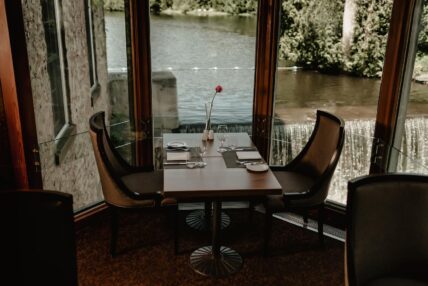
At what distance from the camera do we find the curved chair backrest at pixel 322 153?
300 cm

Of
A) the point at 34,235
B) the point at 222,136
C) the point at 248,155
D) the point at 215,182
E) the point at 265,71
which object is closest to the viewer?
the point at 34,235

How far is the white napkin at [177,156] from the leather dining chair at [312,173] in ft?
2.10

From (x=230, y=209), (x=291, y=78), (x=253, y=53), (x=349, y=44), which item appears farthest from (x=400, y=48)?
(x=230, y=209)

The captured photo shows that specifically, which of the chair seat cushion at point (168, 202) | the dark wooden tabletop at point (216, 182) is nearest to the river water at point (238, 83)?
the dark wooden tabletop at point (216, 182)

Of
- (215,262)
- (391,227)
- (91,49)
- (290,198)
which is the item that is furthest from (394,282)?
(91,49)

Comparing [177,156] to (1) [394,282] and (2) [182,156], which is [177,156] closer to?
(2) [182,156]

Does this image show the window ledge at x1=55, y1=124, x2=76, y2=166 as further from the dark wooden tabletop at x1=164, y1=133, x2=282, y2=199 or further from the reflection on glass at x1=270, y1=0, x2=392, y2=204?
the reflection on glass at x1=270, y1=0, x2=392, y2=204

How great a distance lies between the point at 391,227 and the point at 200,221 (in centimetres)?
176

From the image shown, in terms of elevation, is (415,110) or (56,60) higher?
(56,60)

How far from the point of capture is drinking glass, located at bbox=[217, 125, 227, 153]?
3198 mm

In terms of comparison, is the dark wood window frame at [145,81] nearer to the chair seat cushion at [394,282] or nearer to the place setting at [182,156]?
the place setting at [182,156]

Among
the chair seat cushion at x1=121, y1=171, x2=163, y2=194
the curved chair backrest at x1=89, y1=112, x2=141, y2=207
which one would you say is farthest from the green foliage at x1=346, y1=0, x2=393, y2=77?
the curved chair backrest at x1=89, y1=112, x2=141, y2=207

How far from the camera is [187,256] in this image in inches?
121

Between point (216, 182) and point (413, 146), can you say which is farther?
point (413, 146)
